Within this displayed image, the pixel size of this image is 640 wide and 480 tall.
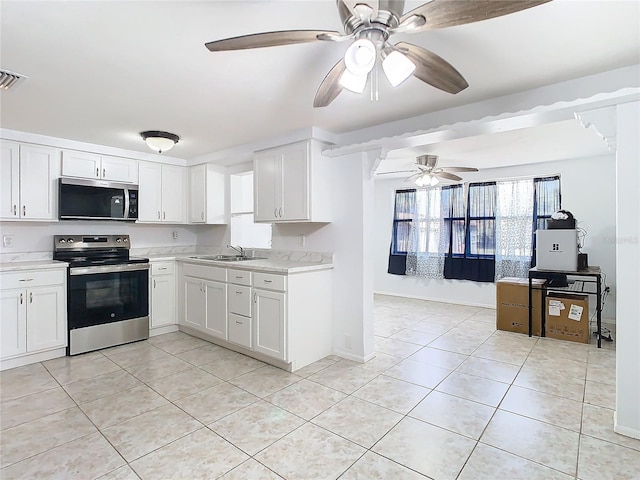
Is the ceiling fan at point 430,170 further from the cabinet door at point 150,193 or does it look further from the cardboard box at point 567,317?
the cabinet door at point 150,193

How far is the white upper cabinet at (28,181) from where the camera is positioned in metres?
3.45

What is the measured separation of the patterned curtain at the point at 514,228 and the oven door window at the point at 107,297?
5174 millimetres

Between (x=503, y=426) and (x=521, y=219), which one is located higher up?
(x=521, y=219)

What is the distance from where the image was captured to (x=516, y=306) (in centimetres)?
441

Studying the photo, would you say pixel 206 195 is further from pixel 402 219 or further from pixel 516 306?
pixel 516 306

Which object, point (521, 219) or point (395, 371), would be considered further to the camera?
point (521, 219)

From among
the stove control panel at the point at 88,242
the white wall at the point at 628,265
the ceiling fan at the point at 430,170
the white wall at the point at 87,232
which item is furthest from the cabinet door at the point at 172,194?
the white wall at the point at 628,265

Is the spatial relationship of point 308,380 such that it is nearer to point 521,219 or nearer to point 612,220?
point 521,219

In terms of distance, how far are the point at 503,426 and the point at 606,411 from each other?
825 mm

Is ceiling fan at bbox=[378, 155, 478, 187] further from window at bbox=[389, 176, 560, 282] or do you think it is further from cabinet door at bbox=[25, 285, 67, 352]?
cabinet door at bbox=[25, 285, 67, 352]

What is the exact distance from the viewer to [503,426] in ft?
7.55

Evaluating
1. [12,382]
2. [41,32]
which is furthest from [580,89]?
[12,382]

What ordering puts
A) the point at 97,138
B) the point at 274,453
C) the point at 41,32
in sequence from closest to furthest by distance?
1. the point at 41,32
2. the point at 274,453
3. the point at 97,138

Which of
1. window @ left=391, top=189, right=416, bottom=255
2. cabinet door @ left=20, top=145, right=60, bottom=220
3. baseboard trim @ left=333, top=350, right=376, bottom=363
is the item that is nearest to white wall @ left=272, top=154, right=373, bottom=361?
baseboard trim @ left=333, top=350, right=376, bottom=363
